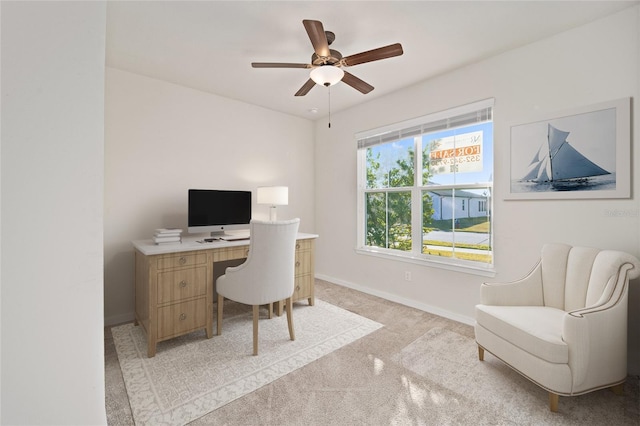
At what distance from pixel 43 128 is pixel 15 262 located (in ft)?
0.70

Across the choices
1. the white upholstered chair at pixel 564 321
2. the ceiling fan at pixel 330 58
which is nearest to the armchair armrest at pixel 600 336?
the white upholstered chair at pixel 564 321

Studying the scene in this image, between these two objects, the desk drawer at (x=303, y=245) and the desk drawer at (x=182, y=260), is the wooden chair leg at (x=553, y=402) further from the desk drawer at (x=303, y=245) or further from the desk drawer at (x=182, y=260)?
the desk drawer at (x=182, y=260)

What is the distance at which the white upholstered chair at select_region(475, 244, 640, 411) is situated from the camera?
151cm

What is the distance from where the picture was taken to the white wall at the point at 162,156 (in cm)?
274

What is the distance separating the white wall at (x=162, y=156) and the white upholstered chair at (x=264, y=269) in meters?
1.33

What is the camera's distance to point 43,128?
1.44 ft

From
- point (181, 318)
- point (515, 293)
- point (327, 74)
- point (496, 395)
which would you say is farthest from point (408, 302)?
point (327, 74)

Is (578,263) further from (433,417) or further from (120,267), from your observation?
(120,267)

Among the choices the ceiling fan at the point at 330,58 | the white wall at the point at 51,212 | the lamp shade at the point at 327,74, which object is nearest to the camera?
the white wall at the point at 51,212

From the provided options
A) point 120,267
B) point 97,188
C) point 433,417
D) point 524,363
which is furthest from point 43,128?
point 120,267

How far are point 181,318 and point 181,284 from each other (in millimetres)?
281

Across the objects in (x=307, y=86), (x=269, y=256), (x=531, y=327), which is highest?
(x=307, y=86)

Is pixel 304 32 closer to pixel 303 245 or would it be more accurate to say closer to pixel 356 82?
pixel 356 82

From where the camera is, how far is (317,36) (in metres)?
1.74
